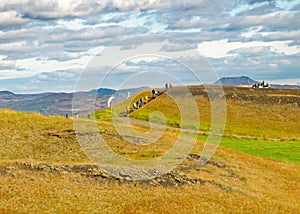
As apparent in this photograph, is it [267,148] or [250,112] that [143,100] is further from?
[267,148]

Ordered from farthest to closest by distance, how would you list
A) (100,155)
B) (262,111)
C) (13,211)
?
(262,111), (100,155), (13,211)

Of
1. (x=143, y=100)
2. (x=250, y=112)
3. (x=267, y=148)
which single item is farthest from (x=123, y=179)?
(x=250, y=112)

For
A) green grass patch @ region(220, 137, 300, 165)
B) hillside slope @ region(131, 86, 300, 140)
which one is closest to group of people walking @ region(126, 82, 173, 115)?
hillside slope @ region(131, 86, 300, 140)

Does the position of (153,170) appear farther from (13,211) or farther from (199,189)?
(13,211)

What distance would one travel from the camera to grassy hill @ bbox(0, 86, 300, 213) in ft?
91.1

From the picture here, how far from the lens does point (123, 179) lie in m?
34.2

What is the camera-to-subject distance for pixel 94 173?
34.9m

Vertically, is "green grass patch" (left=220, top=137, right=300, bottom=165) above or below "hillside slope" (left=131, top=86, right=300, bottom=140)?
below

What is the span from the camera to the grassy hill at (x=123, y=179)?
27766 mm

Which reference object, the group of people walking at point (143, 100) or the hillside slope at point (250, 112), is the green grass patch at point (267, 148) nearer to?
the hillside slope at point (250, 112)

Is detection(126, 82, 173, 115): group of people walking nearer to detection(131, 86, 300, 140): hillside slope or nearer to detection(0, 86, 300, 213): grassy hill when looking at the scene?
detection(131, 86, 300, 140): hillside slope

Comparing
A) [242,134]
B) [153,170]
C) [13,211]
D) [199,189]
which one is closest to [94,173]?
[153,170]

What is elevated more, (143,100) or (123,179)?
(143,100)

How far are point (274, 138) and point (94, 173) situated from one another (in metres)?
59.4
